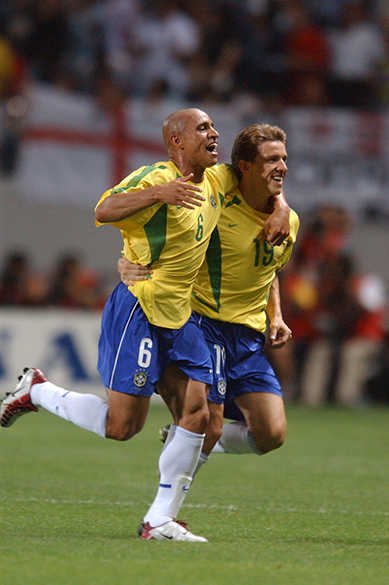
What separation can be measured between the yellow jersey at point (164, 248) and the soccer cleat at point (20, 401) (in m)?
0.86

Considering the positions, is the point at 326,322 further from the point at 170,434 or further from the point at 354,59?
the point at 170,434

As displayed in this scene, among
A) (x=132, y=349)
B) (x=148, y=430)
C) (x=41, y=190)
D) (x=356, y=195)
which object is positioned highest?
(x=356, y=195)

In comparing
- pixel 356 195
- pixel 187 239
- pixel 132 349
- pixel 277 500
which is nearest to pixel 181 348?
pixel 132 349

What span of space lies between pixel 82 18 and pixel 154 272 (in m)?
9.14

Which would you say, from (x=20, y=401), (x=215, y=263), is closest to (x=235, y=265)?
(x=215, y=263)

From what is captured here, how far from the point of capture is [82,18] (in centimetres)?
1284

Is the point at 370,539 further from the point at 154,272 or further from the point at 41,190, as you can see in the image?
the point at 41,190

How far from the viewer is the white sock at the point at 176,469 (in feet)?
14.6

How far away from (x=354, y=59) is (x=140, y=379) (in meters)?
11.0

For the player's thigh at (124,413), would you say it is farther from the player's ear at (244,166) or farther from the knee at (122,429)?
the player's ear at (244,166)

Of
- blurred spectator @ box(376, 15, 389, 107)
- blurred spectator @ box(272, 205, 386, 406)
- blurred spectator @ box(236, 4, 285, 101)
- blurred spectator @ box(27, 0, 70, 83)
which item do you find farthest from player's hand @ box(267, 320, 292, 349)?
blurred spectator @ box(376, 15, 389, 107)

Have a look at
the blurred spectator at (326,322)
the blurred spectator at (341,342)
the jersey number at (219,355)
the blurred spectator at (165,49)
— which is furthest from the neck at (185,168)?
the blurred spectator at (165,49)

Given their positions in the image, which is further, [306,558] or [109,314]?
[109,314]

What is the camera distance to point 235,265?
5.08 metres
